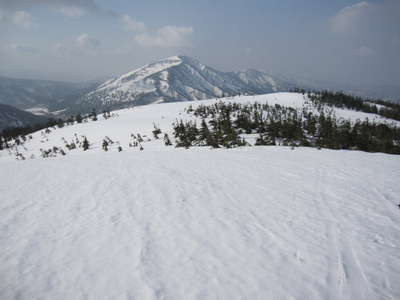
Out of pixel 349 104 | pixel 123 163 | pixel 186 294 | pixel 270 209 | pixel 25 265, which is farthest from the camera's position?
pixel 349 104

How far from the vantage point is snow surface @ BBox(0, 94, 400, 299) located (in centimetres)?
518

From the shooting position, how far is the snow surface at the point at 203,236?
5176mm

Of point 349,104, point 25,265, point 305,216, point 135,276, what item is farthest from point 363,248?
point 349,104

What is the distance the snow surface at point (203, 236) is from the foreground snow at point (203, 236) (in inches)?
1.3

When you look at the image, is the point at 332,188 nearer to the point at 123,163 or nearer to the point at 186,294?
the point at 186,294

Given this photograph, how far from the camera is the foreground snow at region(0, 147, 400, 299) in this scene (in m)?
5.17

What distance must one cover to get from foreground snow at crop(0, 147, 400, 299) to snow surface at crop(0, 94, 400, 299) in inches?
1.3

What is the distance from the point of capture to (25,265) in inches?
232

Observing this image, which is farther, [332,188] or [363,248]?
[332,188]

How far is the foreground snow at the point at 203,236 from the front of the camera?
17.0 feet

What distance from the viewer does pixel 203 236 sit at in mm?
7121

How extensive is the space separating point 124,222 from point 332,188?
34.4ft

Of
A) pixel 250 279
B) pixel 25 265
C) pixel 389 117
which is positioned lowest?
pixel 389 117

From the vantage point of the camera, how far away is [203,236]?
7121mm
